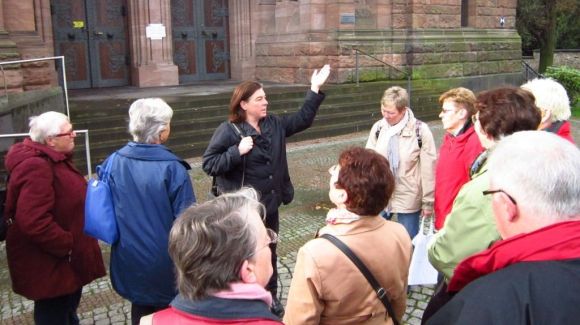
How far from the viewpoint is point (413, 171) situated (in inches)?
177

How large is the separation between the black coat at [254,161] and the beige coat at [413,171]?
897 mm

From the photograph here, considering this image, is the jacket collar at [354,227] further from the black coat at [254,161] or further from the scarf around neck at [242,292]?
the black coat at [254,161]

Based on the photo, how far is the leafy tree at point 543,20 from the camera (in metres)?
28.1

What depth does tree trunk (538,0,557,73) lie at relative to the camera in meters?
27.9

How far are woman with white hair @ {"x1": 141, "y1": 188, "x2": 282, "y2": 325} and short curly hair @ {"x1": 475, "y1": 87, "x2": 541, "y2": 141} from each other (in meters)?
1.64

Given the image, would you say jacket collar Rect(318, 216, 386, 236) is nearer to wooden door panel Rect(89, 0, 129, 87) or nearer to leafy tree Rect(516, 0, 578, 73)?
wooden door panel Rect(89, 0, 129, 87)

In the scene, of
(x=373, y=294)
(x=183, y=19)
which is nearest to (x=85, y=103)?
(x=183, y=19)

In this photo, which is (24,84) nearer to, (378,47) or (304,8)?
(304,8)

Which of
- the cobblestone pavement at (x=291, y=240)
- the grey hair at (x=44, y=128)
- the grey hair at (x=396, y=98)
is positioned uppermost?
the grey hair at (x=396, y=98)

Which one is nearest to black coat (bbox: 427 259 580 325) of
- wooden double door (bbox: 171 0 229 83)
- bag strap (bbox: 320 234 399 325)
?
bag strap (bbox: 320 234 399 325)

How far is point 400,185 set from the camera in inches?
176

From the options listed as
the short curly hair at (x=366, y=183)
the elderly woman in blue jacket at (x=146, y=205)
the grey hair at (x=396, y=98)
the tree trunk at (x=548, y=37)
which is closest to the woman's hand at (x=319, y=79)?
Answer: the grey hair at (x=396, y=98)

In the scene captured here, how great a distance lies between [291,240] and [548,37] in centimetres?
2766

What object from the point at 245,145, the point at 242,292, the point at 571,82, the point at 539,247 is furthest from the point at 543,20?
the point at 242,292
